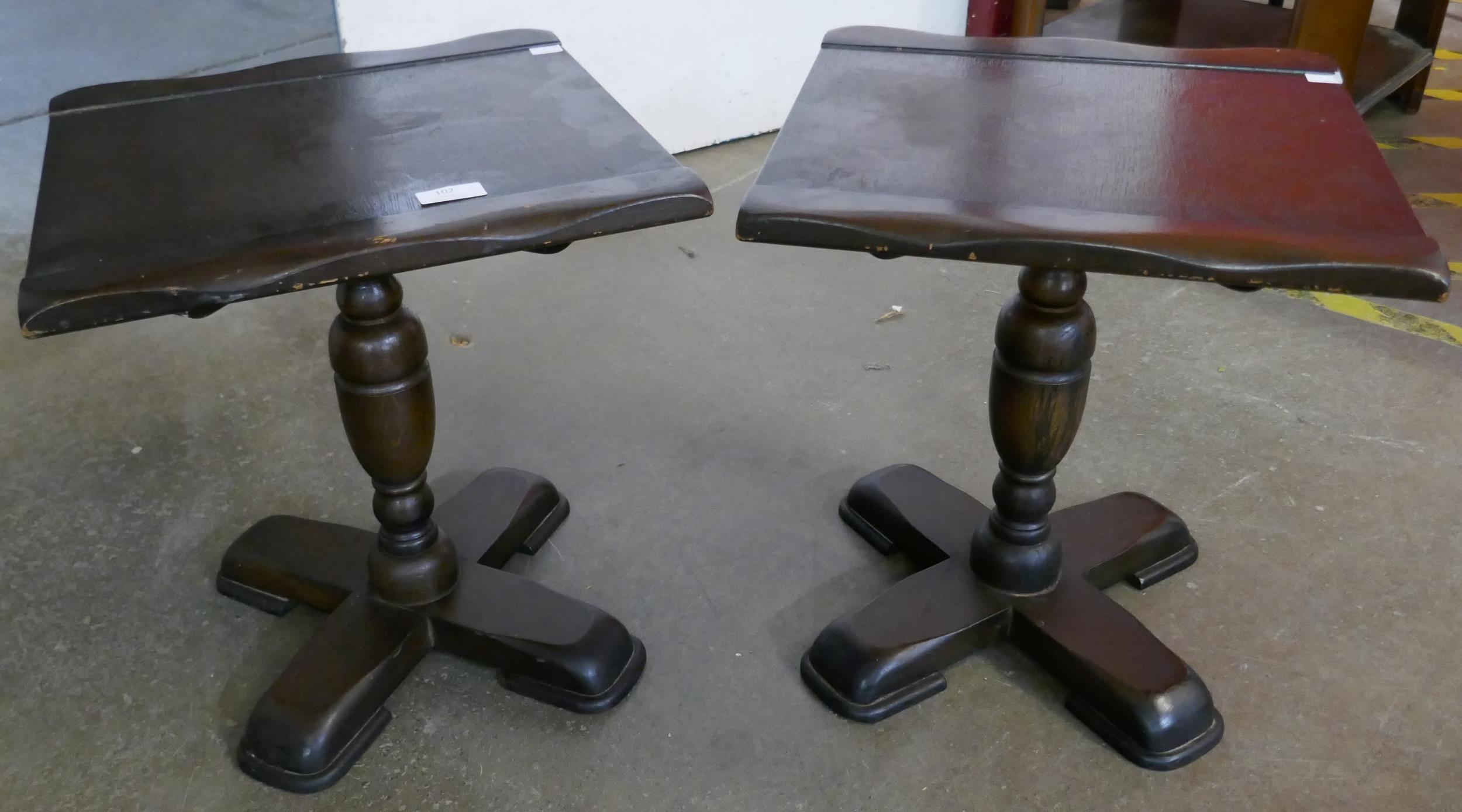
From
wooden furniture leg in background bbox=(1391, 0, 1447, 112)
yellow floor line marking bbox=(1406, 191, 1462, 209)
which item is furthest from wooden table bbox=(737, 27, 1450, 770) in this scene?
wooden furniture leg in background bbox=(1391, 0, 1447, 112)

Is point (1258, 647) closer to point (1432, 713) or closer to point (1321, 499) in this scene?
point (1432, 713)

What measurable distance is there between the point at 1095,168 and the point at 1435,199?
236cm

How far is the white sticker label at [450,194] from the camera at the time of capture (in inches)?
46.6

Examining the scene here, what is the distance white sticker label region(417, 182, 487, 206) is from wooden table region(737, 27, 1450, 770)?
0.28 m

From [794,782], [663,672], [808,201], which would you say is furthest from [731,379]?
[808,201]

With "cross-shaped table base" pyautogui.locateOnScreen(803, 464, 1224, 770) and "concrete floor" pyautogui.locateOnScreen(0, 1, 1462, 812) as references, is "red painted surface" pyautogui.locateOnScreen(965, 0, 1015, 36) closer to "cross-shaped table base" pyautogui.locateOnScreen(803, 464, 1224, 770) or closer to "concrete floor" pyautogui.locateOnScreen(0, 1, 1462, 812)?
"concrete floor" pyautogui.locateOnScreen(0, 1, 1462, 812)

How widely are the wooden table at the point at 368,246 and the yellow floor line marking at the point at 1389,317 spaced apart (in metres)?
1.70

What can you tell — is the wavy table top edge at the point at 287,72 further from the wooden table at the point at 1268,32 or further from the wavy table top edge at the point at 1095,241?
the wooden table at the point at 1268,32

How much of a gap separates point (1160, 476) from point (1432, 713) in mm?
559

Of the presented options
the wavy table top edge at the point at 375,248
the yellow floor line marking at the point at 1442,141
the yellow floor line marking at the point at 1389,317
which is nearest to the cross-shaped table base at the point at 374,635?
the wavy table top edge at the point at 375,248

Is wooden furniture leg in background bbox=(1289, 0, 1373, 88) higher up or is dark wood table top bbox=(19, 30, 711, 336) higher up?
dark wood table top bbox=(19, 30, 711, 336)

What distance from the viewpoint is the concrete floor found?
4.82ft

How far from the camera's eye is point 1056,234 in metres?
1.10

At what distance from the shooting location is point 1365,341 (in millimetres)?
2377
